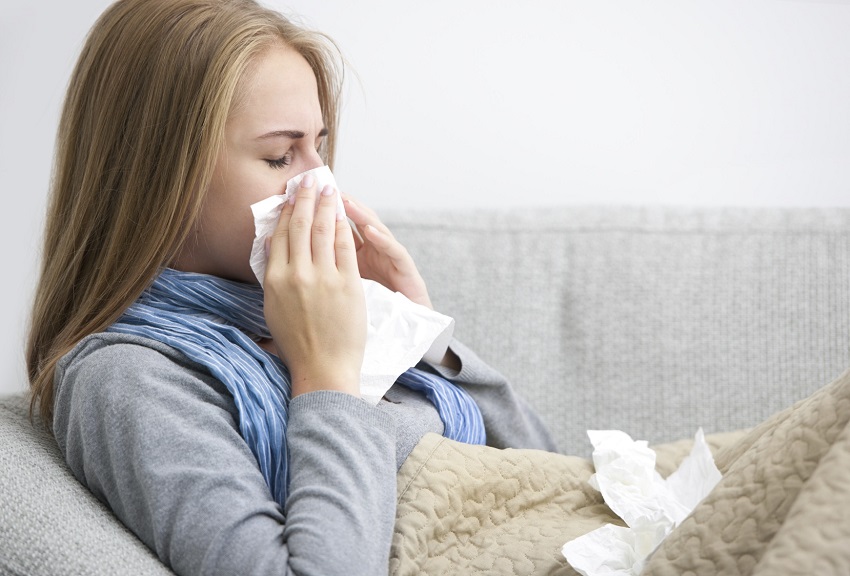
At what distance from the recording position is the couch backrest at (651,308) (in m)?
1.50

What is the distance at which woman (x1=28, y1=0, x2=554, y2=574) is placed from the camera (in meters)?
0.82

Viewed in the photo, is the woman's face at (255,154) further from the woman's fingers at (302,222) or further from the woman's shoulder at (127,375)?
the woman's shoulder at (127,375)

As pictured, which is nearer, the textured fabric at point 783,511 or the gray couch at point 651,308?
the textured fabric at point 783,511

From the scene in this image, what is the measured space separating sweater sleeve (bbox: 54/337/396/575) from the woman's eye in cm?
28

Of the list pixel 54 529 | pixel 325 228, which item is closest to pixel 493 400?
pixel 325 228

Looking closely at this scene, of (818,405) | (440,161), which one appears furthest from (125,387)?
(440,161)

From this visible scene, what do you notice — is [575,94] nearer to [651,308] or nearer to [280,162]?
[651,308]

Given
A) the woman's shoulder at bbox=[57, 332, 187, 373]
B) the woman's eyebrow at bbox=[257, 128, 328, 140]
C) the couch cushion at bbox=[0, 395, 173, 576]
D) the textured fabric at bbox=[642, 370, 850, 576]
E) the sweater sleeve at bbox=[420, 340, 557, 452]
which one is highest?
the woman's eyebrow at bbox=[257, 128, 328, 140]

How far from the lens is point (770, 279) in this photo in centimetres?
151

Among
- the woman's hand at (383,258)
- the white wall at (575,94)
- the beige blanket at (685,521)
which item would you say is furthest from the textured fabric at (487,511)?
the white wall at (575,94)

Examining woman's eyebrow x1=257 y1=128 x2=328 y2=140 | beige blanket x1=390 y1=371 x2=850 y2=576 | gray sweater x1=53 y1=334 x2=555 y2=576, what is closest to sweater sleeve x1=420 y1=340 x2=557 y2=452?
beige blanket x1=390 y1=371 x2=850 y2=576

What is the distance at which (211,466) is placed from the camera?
0.83 meters

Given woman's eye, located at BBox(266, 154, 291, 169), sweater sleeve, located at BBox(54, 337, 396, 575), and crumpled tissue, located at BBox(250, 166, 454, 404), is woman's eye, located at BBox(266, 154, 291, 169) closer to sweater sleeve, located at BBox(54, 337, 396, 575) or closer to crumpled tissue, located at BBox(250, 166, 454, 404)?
crumpled tissue, located at BBox(250, 166, 454, 404)

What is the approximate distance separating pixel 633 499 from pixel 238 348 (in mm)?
530
